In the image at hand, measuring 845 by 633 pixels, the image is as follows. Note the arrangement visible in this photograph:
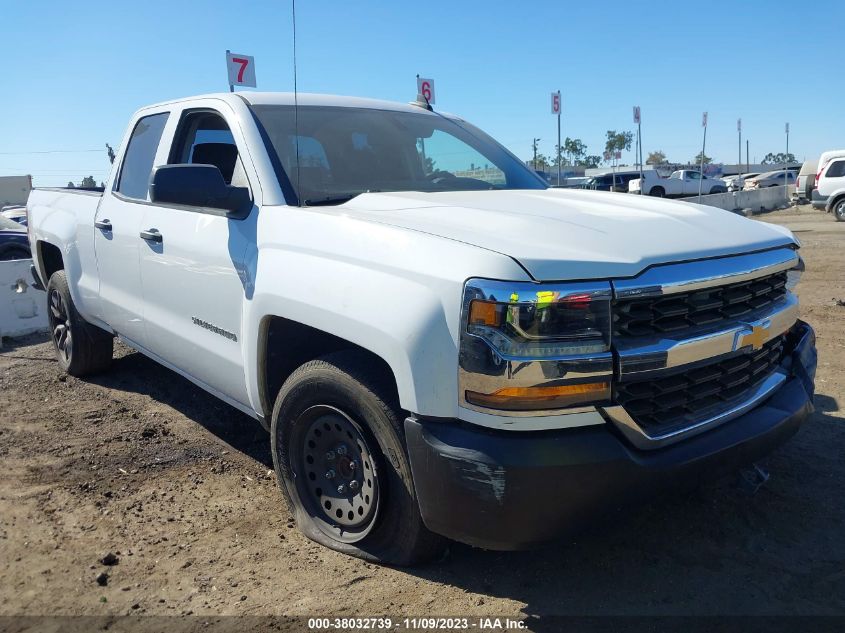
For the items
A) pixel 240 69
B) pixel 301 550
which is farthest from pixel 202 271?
pixel 240 69

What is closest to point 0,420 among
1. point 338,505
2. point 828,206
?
point 338,505

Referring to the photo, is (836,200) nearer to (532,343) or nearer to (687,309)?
(687,309)

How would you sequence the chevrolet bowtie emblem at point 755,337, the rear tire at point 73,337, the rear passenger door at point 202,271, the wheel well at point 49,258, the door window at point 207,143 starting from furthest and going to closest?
the wheel well at point 49,258, the rear tire at point 73,337, the door window at point 207,143, the rear passenger door at point 202,271, the chevrolet bowtie emblem at point 755,337

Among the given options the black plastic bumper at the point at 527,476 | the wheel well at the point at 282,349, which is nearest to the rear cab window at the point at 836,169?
the black plastic bumper at the point at 527,476

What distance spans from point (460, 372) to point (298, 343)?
108 cm

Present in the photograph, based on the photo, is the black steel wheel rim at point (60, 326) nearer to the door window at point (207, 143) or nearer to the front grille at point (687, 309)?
the door window at point (207, 143)

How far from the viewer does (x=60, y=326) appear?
5.74m

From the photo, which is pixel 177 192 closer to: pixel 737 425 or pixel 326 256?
pixel 326 256

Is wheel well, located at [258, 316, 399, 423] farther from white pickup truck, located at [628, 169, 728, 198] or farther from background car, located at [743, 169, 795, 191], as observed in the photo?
background car, located at [743, 169, 795, 191]

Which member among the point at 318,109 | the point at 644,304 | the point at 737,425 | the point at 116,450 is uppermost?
the point at 318,109

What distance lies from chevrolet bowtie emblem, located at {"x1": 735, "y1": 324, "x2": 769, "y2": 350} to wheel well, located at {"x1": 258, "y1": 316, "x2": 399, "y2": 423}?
152 cm

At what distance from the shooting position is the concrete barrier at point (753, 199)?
22.4 meters

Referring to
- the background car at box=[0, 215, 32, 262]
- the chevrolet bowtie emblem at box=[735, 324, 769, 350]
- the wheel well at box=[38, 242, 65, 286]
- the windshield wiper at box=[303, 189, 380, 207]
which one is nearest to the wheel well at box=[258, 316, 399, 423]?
the windshield wiper at box=[303, 189, 380, 207]

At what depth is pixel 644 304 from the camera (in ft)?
7.38
